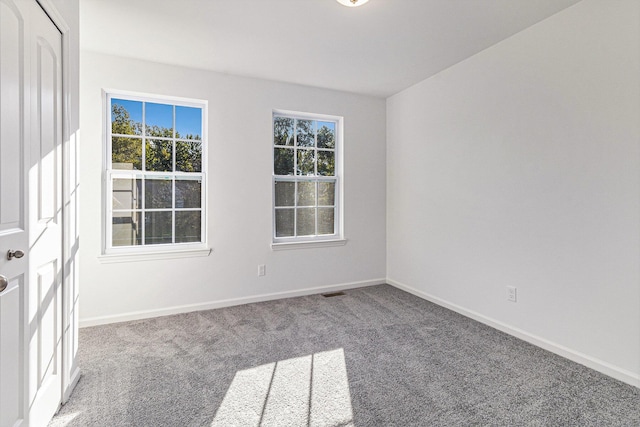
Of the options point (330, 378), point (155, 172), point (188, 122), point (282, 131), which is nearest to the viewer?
point (330, 378)

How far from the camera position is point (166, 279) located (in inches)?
134

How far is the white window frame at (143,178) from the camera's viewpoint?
3.21 m

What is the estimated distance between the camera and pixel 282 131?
404 cm

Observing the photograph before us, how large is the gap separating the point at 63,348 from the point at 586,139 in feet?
12.2

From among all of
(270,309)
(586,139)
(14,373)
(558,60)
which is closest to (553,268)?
(586,139)

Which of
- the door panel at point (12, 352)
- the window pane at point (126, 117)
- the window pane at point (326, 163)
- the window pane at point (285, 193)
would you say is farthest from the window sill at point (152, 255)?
the door panel at point (12, 352)

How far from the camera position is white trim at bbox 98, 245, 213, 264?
318cm

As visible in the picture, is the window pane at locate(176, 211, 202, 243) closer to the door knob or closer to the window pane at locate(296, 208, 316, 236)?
the window pane at locate(296, 208, 316, 236)

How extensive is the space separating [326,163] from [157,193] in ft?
6.81

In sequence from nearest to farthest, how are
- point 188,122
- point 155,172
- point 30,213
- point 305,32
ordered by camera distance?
point 30,213 → point 305,32 → point 155,172 → point 188,122

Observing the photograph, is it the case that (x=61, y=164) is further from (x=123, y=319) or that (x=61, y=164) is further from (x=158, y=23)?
(x=123, y=319)

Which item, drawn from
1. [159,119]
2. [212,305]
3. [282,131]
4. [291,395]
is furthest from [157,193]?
[291,395]

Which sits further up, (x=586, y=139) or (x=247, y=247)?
(x=586, y=139)

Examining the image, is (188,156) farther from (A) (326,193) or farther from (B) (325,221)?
(B) (325,221)
